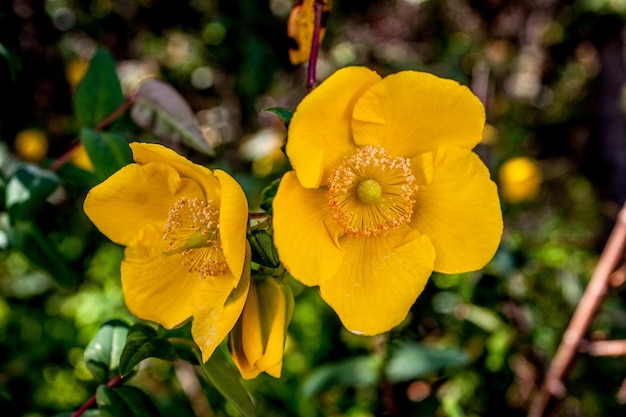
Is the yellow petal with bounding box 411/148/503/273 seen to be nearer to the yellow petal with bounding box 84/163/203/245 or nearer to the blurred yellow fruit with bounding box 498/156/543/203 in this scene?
the yellow petal with bounding box 84/163/203/245

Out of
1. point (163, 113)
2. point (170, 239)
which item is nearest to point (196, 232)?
point (170, 239)

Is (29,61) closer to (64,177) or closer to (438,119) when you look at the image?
(64,177)

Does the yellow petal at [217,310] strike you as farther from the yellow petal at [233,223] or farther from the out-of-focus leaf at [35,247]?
the out-of-focus leaf at [35,247]

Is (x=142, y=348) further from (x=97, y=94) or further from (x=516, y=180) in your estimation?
(x=516, y=180)

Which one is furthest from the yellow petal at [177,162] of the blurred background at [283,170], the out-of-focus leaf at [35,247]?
the out-of-focus leaf at [35,247]

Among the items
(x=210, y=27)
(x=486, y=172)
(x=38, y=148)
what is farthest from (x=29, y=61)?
(x=486, y=172)

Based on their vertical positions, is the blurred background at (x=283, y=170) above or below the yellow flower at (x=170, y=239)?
below

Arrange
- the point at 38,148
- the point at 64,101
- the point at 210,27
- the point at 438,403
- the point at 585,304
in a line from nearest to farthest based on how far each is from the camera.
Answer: the point at 585,304 → the point at 438,403 → the point at 210,27 → the point at 38,148 → the point at 64,101
